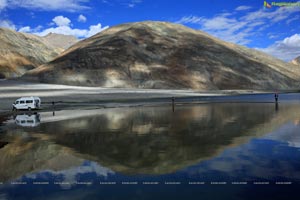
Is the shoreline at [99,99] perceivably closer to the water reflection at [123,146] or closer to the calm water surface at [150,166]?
the water reflection at [123,146]

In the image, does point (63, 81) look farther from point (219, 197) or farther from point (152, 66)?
point (219, 197)

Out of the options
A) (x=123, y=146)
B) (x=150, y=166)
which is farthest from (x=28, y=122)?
(x=150, y=166)

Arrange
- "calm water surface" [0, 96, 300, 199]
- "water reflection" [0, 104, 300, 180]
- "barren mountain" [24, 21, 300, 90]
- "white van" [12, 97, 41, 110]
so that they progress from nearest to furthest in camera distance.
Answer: "calm water surface" [0, 96, 300, 199], "water reflection" [0, 104, 300, 180], "white van" [12, 97, 41, 110], "barren mountain" [24, 21, 300, 90]

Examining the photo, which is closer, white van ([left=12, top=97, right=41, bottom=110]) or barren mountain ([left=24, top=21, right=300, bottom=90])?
white van ([left=12, top=97, right=41, bottom=110])

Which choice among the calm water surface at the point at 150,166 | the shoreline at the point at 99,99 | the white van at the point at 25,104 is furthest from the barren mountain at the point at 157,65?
the calm water surface at the point at 150,166

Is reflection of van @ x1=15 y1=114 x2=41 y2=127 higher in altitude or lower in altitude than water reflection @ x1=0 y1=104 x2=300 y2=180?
lower

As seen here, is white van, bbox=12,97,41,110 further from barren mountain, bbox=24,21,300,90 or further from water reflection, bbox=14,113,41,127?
barren mountain, bbox=24,21,300,90

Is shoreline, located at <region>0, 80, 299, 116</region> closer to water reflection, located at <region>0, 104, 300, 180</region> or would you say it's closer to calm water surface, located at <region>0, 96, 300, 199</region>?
water reflection, located at <region>0, 104, 300, 180</region>

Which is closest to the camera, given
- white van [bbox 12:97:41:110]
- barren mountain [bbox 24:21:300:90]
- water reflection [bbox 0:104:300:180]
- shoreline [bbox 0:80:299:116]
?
water reflection [bbox 0:104:300:180]

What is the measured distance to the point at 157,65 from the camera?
521 feet

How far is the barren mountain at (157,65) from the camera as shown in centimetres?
14538

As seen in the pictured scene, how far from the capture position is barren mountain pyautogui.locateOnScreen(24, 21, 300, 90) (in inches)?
5723

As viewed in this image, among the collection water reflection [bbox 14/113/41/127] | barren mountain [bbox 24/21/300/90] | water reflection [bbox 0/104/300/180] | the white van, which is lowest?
water reflection [bbox 14/113/41/127]

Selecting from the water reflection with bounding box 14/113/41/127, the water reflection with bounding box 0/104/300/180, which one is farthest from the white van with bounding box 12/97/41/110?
the water reflection with bounding box 0/104/300/180
